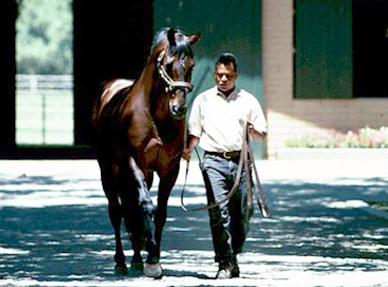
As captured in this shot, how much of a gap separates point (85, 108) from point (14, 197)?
1212 cm

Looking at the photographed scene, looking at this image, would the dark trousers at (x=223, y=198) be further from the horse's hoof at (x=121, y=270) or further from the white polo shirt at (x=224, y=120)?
the horse's hoof at (x=121, y=270)

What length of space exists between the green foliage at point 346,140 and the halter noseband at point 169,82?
14.9m

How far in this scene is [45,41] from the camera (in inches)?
3364

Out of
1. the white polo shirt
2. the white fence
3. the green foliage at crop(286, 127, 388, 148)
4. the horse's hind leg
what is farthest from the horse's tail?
the white fence

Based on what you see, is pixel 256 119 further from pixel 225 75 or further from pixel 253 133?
pixel 225 75

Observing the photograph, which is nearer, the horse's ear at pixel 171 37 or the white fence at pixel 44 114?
the horse's ear at pixel 171 37

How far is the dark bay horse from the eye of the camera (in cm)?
1155

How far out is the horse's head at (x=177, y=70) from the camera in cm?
1142

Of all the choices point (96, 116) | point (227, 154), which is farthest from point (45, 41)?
point (227, 154)

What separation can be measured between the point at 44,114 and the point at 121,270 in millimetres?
24067

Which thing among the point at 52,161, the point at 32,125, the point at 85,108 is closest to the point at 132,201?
the point at 52,161

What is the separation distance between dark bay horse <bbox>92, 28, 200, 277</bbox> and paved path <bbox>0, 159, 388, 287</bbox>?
1.51ft

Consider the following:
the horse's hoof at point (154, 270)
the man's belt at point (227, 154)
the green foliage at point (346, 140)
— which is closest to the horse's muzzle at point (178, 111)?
the man's belt at point (227, 154)

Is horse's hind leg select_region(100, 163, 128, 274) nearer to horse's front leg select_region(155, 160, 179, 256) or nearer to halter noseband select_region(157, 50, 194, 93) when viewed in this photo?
horse's front leg select_region(155, 160, 179, 256)
